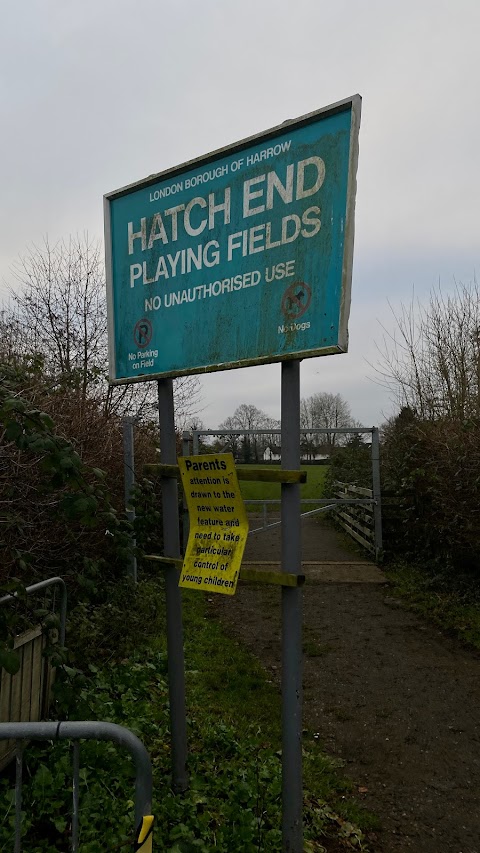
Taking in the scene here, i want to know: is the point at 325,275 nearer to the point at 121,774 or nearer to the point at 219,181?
the point at 219,181

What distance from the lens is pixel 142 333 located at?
10.6ft

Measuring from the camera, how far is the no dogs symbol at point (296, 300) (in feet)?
8.02

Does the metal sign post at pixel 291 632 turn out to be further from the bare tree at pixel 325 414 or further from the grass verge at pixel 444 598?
the bare tree at pixel 325 414

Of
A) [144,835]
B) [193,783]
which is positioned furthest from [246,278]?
[193,783]

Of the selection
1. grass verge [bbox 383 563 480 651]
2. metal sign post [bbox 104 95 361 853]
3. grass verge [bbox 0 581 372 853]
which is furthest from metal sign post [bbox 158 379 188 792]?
grass verge [bbox 383 563 480 651]

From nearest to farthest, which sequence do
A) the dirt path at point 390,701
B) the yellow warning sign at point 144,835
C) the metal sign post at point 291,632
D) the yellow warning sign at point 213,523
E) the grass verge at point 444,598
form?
the yellow warning sign at point 144,835 → the metal sign post at point 291,632 → the yellow warning sign at point 213,523 → the dirt path at point 390,701 → the grass verge at point 444,598

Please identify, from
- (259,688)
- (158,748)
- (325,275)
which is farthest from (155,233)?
(259,688)

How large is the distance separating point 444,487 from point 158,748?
519 centimetres

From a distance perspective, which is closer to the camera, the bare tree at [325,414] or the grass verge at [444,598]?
the grass verge at [444,598]

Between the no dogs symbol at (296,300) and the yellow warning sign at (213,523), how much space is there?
0.69m

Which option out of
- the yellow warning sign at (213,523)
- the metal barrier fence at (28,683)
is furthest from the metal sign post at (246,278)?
the metal barrier fence at (28,683)

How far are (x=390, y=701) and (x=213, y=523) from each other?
2831 mm

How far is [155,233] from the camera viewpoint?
318 centimetres

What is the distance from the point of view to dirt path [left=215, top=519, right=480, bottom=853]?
3299 mm
